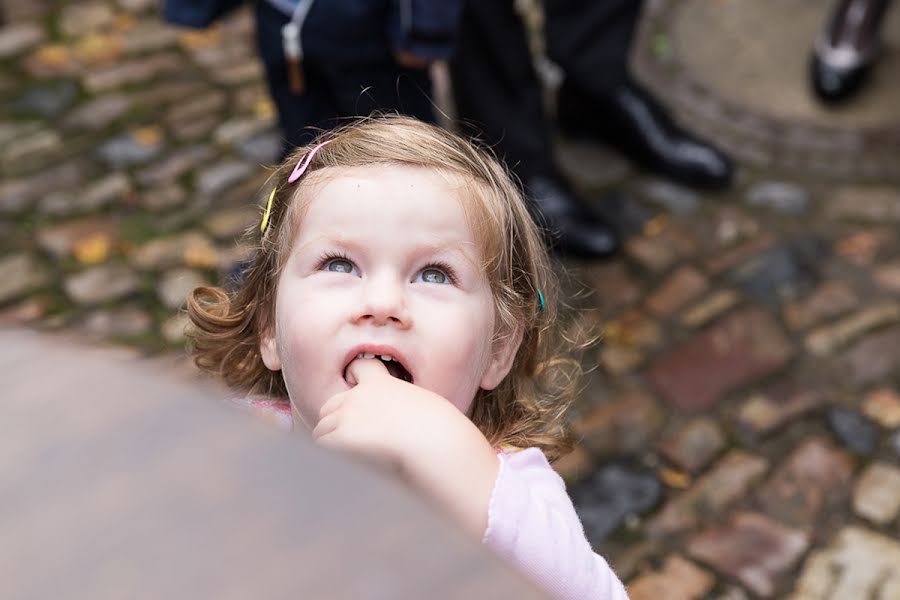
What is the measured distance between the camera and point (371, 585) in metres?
0.48

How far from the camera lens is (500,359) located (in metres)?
1.69

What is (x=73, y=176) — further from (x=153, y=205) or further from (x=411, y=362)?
(x=411, y=362)

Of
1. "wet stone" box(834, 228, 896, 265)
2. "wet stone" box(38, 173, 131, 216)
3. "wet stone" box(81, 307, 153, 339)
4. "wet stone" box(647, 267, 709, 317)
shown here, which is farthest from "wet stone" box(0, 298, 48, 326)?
"wet stone" box(834, 228, 896, 265)

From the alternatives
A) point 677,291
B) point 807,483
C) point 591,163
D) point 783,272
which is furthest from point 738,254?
point 807,483

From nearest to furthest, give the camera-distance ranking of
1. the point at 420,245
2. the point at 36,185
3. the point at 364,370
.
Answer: the point at 364,370 → the point at 420,245 → the point at 36,185

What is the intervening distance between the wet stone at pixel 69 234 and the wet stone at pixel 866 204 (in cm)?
252

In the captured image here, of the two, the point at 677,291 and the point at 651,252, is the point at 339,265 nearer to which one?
the point at 677,291

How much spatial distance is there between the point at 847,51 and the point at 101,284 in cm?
289

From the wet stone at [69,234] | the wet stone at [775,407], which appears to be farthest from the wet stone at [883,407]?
the wet stone at [69,234]

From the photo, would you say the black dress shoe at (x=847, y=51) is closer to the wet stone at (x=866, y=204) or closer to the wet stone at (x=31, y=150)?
the wet stone at (x=866, y=204)

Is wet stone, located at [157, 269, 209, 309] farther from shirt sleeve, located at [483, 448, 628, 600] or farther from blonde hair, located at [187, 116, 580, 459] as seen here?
shirt sleeve, located at [483, 448, 628, 600]

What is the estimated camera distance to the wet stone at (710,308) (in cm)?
340

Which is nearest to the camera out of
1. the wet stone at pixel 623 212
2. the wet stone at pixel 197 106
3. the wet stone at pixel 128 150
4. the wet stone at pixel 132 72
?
the wet stone at pixel 623 212

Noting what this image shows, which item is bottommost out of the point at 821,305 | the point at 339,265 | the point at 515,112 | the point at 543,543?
the point at 821,305
